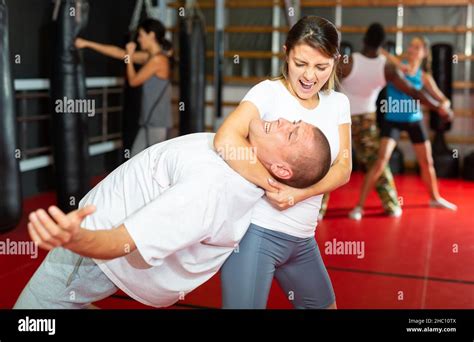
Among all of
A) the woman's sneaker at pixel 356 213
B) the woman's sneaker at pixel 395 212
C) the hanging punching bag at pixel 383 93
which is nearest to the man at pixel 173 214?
the woman's sneaker at pixel 356 213

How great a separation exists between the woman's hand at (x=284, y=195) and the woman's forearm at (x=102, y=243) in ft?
1.17

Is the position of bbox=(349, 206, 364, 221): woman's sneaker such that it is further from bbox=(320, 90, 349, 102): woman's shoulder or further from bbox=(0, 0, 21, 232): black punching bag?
bbox=(320, 90, 349, 102): woman's shoulder

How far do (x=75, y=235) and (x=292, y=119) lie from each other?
0.63 metres

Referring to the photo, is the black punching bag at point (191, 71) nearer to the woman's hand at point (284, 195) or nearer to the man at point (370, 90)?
the man at point (370, 90)

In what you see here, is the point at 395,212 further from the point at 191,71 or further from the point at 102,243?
the point at 102,243

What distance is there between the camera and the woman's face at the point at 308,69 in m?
1.52

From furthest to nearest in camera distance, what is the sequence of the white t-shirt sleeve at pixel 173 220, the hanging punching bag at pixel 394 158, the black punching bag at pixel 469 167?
1. the hanging punching bag at pixel 394 158
2. the black punching bag at pixel 469 167
3. the white t-shirt sleeve at pixel 173 220

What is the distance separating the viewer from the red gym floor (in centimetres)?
236

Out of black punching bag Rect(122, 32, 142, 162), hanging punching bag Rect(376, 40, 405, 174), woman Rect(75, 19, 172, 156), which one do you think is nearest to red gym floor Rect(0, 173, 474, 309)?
black punching bag Rect(122, 32, 142, 162)

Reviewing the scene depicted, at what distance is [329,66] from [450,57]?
421 cm

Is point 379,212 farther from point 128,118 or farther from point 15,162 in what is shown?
point 15,162

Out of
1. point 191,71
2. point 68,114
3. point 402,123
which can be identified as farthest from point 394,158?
point 68,114

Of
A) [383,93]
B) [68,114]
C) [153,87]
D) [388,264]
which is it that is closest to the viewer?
[388,264]

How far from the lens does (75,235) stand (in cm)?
118
